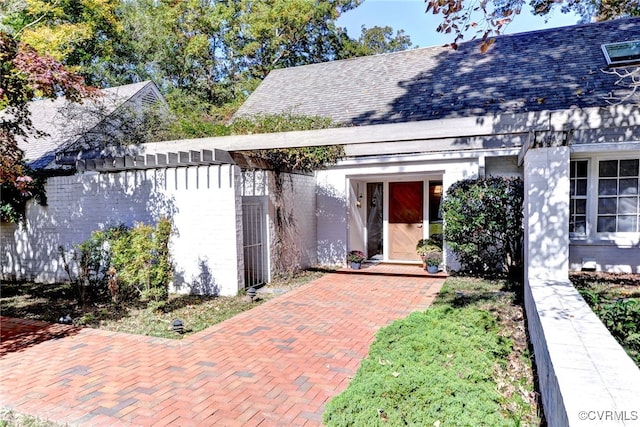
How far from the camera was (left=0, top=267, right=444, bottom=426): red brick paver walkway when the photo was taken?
11.2 feet

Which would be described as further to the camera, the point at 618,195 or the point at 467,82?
the point at 467,82

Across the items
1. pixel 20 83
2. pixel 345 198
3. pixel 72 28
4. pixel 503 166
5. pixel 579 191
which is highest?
pixel 72 28

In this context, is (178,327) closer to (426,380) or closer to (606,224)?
(426,380)

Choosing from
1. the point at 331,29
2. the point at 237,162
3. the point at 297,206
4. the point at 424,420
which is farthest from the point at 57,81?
the point at 331,29

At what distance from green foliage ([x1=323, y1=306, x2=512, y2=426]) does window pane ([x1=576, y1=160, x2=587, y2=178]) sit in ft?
20.5

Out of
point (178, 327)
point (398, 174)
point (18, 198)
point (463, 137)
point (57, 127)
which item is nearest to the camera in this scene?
point (178, 327)

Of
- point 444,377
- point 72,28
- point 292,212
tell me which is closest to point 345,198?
point 292,212

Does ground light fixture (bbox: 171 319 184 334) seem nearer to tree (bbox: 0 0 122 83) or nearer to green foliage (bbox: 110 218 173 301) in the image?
green foliage (bbox: 110 218 173 301)

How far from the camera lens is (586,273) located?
8.48 metres

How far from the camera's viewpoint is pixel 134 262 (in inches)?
250

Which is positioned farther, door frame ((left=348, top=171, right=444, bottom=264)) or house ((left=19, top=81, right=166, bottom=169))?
house ((left=19, top=81, right=166, bottom=169))

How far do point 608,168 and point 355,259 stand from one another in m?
6.16

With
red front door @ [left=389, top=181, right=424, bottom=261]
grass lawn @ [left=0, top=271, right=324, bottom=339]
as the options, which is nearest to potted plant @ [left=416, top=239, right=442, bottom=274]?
red front door @ [left=389, top=181, right=424, bottom=261]

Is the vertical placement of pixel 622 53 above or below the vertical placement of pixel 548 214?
above
